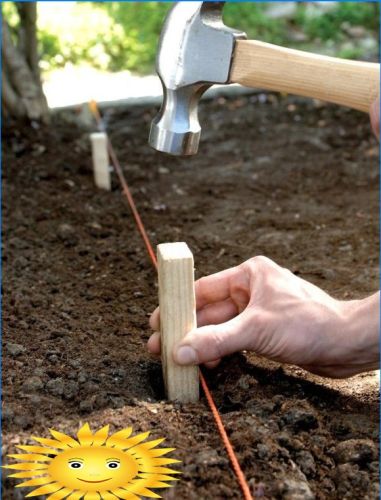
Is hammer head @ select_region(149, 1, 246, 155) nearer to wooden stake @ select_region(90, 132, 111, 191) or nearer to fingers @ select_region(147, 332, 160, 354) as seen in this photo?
fingers @ select_region(147, 332, 160, 354)

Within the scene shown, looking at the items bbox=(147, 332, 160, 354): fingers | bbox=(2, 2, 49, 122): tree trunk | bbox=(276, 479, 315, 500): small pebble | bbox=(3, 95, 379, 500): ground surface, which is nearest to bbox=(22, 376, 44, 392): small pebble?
bbox=(3, 95, 379, 500): ground surface

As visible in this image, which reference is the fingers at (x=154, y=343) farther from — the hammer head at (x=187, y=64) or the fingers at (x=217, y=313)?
the hammer head at (x=187, y=64)

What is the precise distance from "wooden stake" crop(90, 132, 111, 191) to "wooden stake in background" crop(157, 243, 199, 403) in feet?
7.38

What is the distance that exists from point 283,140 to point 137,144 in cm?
102

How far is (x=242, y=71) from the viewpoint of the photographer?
2287 millimetres

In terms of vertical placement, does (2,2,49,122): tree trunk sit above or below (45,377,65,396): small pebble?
below

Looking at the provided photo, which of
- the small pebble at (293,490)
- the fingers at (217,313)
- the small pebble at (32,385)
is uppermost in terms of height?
the small pebble at (293,490)

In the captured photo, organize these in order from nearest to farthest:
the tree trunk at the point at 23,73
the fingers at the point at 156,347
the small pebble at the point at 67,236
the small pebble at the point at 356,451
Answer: the small pebble at the point at 356,451, the fingers at the point at 156,347, the small pebble at the point at 67,236, the tree trunk at the point at 23,73

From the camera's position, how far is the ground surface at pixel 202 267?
6.84ft

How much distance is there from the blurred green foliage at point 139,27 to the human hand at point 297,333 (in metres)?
5.52

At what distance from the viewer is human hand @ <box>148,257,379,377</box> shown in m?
2.20

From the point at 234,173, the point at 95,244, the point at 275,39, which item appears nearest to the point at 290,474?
the point at 95,244

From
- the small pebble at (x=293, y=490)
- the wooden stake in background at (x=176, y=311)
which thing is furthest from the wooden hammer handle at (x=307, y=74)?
the small pebble at (x=293, y=490)

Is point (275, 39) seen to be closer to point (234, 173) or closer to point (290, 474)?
point (234, 173)
